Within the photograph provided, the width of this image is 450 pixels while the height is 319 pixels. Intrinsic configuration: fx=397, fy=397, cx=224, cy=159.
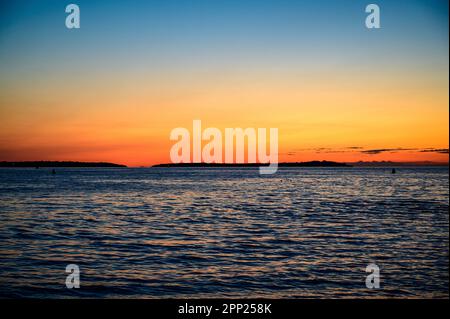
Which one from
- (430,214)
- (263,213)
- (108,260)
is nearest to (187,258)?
(108,260)

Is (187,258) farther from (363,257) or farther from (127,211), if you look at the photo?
(127,211)

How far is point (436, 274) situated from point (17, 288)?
14.4 meters

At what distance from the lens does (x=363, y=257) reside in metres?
17.4

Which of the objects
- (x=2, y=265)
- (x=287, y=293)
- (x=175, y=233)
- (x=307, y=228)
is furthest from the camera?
(x=307, y=228)

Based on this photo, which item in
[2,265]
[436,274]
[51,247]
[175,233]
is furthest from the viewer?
[175,233]

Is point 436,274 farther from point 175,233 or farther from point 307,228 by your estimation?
point 175,233

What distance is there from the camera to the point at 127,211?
34.9m
